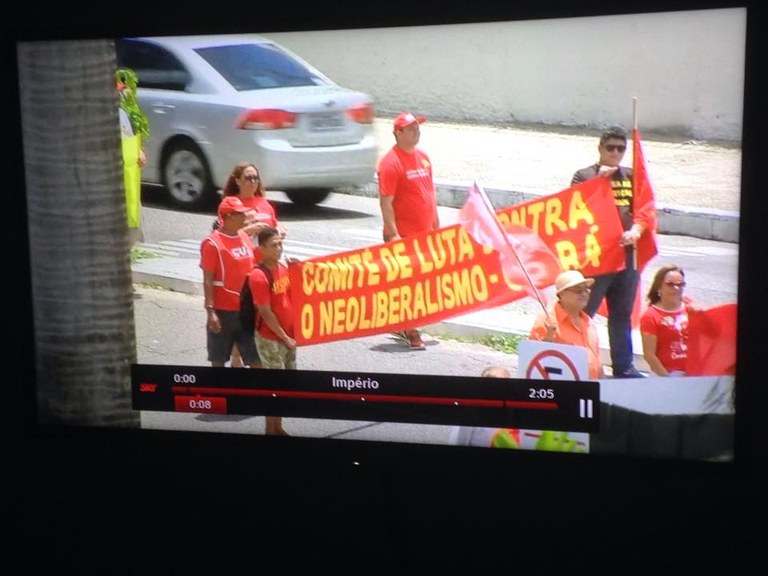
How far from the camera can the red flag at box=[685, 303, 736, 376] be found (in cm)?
257

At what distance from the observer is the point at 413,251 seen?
9.18 ft

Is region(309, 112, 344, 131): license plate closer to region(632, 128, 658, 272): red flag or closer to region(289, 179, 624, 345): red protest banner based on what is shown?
region(289, 179, 624, 345): red protest banner

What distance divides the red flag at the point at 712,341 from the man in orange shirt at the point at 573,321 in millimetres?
235

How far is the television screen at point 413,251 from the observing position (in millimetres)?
2564

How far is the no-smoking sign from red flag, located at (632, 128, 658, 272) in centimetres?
28

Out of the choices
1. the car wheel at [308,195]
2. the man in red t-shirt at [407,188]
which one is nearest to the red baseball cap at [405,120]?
the man in red t-shirt at [407,188]

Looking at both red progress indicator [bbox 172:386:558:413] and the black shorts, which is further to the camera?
the black shorts

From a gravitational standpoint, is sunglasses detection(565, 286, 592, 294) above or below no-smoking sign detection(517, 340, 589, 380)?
above

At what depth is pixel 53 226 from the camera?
307 centimetres

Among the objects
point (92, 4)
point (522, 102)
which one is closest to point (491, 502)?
point (522, 102)

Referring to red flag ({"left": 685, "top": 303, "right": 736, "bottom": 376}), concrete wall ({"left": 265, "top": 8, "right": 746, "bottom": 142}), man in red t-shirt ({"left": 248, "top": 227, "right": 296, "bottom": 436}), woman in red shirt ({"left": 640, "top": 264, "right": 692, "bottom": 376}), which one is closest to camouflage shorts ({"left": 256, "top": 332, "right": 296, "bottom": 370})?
man in red t-shirt ({"left": 248, "top": 227, "right": 296, "bottom": 436})

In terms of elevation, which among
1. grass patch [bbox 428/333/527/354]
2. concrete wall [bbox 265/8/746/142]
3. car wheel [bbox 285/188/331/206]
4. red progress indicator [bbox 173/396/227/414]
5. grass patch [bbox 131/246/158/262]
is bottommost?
red progress indicator [bbox 173/396/227/414]

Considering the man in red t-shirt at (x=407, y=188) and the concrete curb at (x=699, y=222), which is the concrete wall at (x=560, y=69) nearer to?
the man in red t-shirt at (x=407, y=188)

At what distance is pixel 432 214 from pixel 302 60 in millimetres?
559
